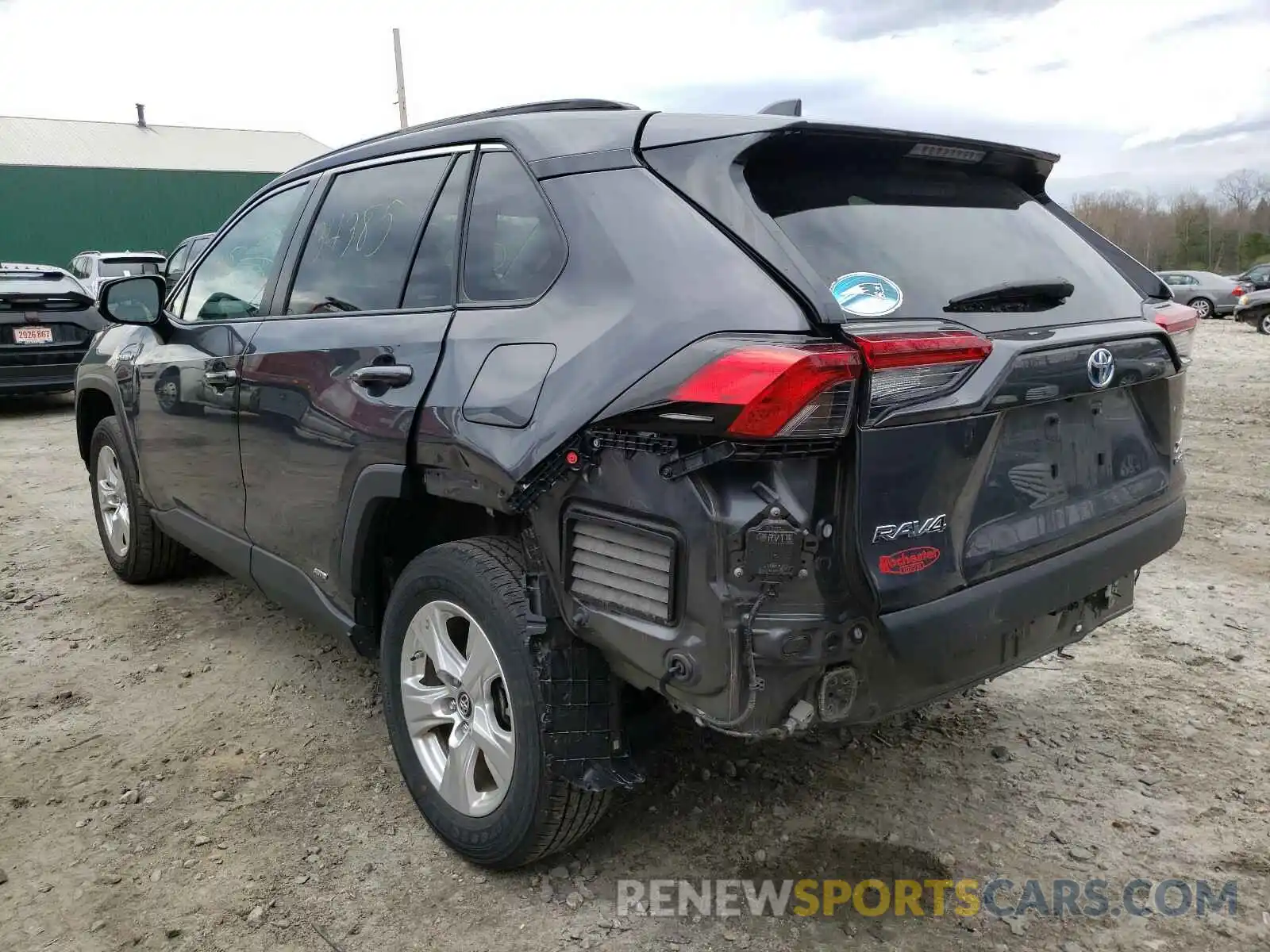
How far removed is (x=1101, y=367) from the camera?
7.48 ft

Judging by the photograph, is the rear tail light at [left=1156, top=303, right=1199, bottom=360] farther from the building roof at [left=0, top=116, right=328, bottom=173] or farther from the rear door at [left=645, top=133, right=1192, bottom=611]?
the building roof at [left=0, top=116, right=328, bottom=173]

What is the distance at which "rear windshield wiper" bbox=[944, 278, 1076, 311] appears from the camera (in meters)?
2.19

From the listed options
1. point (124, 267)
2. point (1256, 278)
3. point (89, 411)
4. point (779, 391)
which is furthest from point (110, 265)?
point (1256, 278)

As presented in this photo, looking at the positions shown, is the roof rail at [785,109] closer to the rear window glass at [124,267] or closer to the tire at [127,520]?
the tire at [127,520]

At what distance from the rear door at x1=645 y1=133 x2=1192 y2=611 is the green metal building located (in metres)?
36.2

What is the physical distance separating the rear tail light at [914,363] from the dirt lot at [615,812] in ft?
4.29

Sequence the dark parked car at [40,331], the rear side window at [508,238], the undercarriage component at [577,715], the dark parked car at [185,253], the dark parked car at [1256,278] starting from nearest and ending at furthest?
the undercarriage component at [577,715], the rear side window at [508,238], the dark parked car at [40,331], the dark parked car at [185,253], the dark parked car at [1256,278]

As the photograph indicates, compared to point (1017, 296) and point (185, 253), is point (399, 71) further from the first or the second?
point (1017, 296)

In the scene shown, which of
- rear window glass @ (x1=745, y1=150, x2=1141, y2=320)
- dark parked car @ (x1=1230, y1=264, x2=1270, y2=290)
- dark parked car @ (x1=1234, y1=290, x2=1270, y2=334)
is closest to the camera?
rear window glass @ (x1=745, y1=150, x2=1141, y2=320)

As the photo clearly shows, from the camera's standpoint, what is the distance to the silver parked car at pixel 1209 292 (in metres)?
24.9

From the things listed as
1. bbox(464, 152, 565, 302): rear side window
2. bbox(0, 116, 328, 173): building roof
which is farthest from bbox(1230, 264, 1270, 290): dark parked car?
bbox(0, 116, 328, 173): building roof

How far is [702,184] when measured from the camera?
2105mm

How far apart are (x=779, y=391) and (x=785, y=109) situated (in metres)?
0.99

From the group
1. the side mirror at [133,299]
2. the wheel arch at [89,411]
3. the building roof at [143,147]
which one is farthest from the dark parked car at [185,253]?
the building roof at [143,147]
